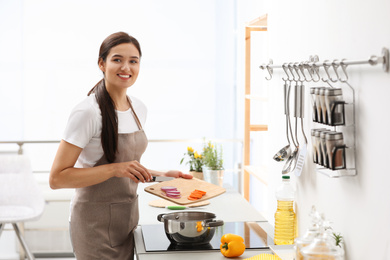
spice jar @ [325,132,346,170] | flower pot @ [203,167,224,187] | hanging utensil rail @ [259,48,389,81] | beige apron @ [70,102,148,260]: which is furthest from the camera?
flower pot @ [203,167,224,187]

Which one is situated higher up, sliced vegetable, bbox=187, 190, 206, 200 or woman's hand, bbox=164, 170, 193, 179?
woman's hand, bbox=164, 170, 193, 179

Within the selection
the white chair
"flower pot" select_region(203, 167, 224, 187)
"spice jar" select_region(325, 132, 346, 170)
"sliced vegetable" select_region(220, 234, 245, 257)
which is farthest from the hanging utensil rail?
the white chair

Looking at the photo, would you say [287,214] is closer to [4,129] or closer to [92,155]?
[92,155]

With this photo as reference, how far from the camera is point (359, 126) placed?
4.26ft

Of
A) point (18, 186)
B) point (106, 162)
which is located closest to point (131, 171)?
point (106, 162)

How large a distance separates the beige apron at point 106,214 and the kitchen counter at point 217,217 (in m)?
0.08

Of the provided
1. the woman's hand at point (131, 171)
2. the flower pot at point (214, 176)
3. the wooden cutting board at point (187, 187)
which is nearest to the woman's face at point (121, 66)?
the woman's hand at point (131, 171)

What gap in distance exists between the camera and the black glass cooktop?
5.92 feet

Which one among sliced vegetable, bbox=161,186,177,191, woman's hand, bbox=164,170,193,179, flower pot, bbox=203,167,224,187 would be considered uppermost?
woman's hand, bbox=164,170,193,179

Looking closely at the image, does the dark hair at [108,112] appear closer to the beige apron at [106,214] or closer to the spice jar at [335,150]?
the beige apron at [106,214]

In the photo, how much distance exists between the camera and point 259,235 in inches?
78.2

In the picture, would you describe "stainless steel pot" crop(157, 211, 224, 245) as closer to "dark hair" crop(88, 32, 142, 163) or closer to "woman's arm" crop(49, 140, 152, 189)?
"woman's arm" crop(49, 140, 152, 189)

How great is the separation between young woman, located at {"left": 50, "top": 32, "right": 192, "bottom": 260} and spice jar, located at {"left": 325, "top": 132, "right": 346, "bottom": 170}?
68 cm

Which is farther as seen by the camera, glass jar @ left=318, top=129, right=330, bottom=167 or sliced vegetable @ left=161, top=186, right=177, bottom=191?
sliced vegetable @ left=161, top=186, right=177, bottom=191
